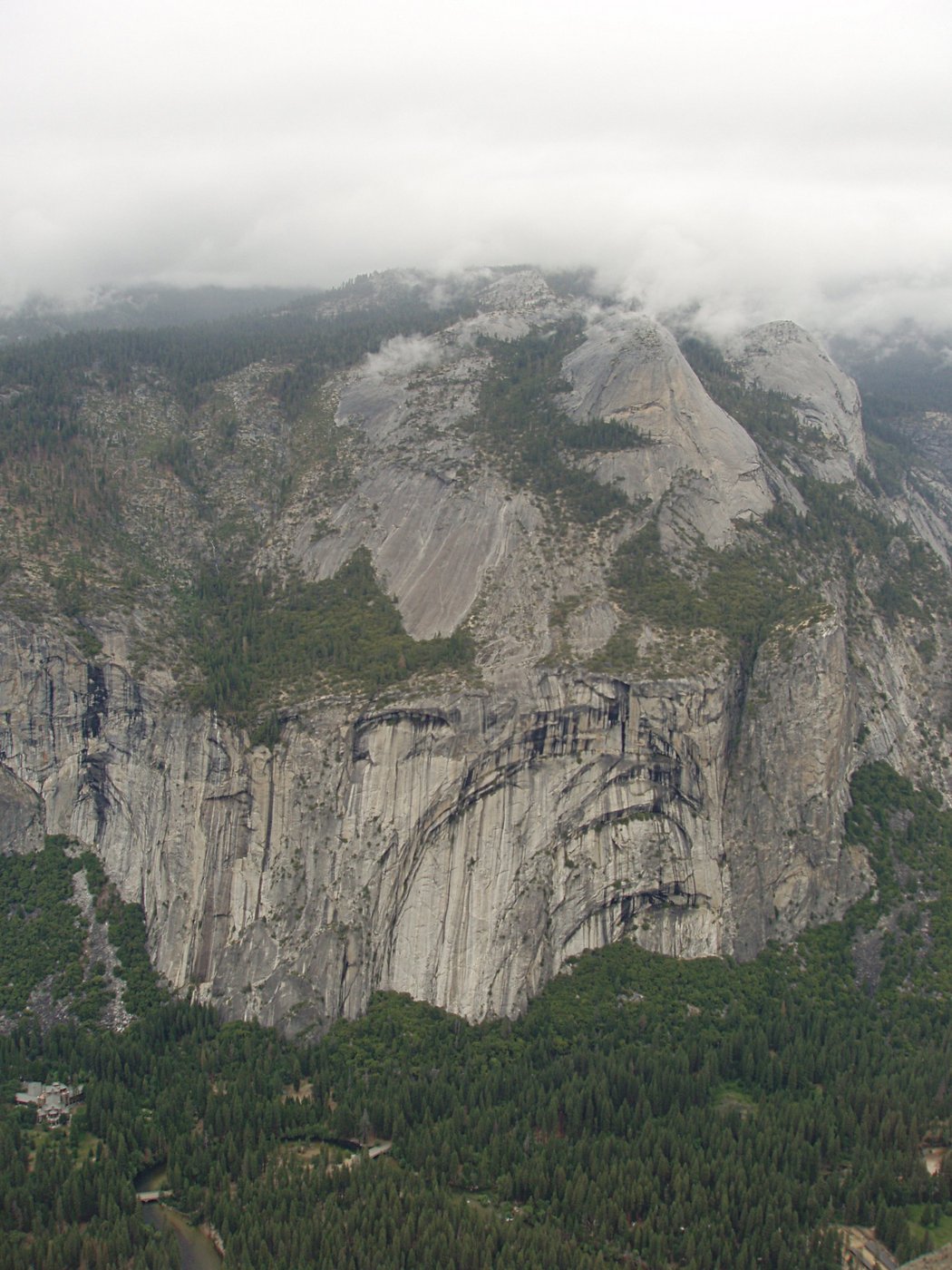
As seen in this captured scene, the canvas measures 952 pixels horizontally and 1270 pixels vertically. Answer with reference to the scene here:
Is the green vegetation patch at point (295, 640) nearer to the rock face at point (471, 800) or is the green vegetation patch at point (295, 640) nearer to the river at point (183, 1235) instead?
the rock face at point (471, 800)

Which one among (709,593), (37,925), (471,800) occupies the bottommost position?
(37,925)

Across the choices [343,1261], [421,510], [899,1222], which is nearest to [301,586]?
[421,510]

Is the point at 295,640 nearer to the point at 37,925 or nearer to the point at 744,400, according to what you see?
the point at 37,925

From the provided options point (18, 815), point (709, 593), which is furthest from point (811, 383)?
point (18, 815)

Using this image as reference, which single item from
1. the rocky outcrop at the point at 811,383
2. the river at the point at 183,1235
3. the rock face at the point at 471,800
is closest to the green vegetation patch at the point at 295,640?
the rock face at the point at 471,800

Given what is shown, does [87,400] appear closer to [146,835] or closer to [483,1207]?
[146,835]

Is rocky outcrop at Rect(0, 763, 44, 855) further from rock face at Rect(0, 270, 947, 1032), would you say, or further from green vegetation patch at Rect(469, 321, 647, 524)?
green vegetation patch at Rect(469, 321, 647, 524)
